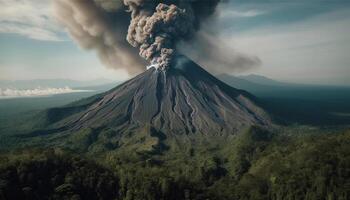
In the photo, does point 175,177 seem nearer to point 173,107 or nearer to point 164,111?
point 164,111

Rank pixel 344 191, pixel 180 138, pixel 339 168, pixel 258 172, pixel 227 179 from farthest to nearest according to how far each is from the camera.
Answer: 1. pixel 180 138
2. pixel 227 179
3. pixel 258 172
4. pixel 339 168
5. pixel 344 191

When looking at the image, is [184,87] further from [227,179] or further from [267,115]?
[227,179]

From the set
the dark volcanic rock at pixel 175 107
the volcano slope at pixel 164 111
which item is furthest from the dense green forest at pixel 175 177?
the dark volcanic rock at pixel 175 107

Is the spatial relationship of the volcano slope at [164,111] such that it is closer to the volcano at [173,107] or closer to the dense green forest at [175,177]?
the volcano at [173,107]

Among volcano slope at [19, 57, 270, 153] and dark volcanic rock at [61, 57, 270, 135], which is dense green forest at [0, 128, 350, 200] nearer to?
volcano slope at [19, 57, 270, 153]

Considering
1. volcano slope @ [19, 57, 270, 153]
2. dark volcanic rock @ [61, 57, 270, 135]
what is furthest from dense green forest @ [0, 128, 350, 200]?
dark volcanic rock @ [61, 57, 270, 135]

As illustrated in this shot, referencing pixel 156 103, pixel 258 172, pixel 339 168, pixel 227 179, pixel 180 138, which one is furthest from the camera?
pixel 156 103

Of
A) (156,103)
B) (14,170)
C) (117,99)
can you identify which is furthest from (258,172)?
(117,99)

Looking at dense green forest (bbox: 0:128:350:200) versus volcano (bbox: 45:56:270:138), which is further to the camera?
volcano (bbox: 45:56:270:138)
